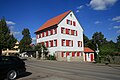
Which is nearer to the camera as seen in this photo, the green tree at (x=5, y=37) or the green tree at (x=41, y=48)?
the green tree at (x=5, y=37)

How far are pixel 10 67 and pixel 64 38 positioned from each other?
29617 millimetres

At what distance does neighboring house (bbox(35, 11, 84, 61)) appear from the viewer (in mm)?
39688

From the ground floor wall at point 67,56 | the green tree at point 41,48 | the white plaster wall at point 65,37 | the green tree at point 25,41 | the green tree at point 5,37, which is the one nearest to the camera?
the green tree at point 5,37

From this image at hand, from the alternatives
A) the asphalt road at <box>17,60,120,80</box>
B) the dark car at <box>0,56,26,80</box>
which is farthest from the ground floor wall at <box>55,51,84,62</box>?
the dark car at <box>0,56,26,80</box>

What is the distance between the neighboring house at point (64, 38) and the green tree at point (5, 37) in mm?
8868

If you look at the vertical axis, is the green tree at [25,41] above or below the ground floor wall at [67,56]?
above

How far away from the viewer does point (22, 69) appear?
12297 millimetres

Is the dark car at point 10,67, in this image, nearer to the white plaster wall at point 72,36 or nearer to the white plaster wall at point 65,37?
the white plaster wall at point 65,37

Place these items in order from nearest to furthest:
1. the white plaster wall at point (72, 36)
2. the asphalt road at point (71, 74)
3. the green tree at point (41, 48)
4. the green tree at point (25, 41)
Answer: the asphalt road at point (71, 74) → the white plaster wall at point (72, 36) → the green tree at point (41, 48) → the green tree at point (25, 41)

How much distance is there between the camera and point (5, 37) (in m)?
39.1

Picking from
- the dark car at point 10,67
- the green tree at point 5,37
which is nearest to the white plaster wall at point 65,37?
the green tree at point 5,37

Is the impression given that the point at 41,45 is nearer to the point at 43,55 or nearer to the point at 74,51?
the point at 43,55

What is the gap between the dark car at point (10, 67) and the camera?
434 inches

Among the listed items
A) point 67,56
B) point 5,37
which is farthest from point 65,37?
point 5,37
